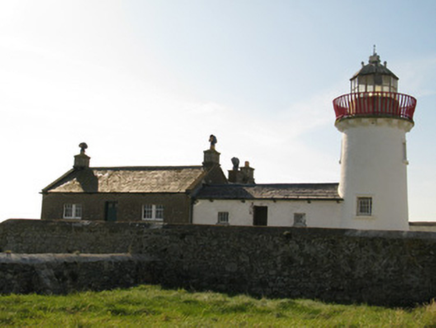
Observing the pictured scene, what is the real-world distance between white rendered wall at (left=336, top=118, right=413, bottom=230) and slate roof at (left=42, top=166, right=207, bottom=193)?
345 inches

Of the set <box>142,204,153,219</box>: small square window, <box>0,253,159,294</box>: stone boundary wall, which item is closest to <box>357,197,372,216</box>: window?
<box>0,253,159,294</box>: stone boundary wall

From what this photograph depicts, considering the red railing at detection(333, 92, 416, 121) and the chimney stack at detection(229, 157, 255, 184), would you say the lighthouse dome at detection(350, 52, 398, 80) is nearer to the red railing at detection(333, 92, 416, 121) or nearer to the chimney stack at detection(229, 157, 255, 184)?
the red railing at detection(333, 92, 416, 121)

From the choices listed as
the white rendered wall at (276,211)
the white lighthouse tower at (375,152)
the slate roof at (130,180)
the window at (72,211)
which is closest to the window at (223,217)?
the white rendered wall at (276,211)

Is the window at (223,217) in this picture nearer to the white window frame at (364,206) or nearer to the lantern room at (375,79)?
the white window frame at (364,206)

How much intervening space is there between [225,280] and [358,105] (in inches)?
442

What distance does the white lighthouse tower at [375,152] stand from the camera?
22578 millimetres

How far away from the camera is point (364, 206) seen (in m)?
23.0

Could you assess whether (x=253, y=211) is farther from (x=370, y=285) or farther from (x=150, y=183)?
(x=370, y=285)

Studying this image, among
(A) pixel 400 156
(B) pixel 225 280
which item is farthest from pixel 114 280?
(A) pixel 400 156

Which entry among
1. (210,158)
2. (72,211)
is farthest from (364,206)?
(72,211)

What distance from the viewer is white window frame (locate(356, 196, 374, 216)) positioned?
22734 mm

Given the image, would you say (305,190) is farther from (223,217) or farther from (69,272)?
(69,272)

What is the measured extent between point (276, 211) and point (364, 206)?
14.0 feet

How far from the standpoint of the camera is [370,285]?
1396cm
